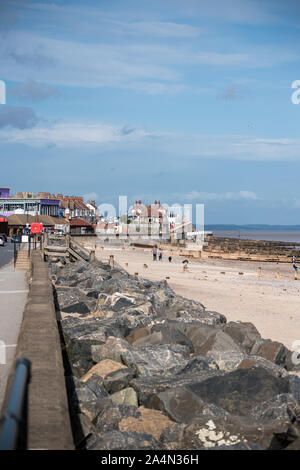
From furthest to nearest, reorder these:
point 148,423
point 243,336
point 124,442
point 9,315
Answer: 1. point 9,315
2. point 243,336
3. point 148,423
4. point 124,442

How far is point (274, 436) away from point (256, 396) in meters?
1.40

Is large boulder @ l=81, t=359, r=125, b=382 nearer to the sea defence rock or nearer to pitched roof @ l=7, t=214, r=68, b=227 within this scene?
the sea defence rock

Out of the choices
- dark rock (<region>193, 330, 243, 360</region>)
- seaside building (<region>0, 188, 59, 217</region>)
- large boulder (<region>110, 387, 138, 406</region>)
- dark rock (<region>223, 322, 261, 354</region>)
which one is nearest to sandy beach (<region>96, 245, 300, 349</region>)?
dark rock (<region>223, 322, 261, 354</region>)

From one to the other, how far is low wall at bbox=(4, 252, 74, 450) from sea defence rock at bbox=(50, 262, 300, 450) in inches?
23.5

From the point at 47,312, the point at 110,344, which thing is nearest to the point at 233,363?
the point at 110,344

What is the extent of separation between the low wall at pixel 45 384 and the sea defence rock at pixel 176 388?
597 millimetres

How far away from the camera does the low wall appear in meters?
4.82

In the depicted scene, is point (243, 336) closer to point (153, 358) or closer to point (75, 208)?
point (153, 358)

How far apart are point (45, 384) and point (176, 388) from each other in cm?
229

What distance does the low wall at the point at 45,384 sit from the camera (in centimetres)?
482

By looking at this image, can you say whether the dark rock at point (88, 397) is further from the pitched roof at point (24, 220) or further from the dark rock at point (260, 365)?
the pitched roof at point (24, 220)

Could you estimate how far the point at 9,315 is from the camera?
12531 millimetres

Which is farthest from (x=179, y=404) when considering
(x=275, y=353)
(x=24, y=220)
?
(x=24, y=220)
